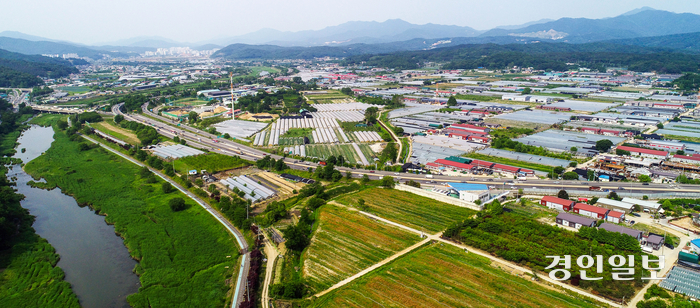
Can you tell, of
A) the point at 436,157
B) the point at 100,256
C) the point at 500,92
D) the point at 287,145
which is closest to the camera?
the point at 100,256

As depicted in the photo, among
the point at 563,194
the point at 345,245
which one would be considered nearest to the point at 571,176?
the point at 563,194

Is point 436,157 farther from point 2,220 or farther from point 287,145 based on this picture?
point 2,220

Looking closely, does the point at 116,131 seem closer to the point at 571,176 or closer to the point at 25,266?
the point at 25,266

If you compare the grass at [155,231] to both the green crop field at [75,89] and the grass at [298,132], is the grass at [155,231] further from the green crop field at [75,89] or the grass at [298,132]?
the green crop field at [75,89]

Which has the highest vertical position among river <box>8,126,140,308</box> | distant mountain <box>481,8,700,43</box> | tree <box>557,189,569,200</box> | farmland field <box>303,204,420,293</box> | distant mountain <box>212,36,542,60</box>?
distant mountain <box>481,8,700,43</box>

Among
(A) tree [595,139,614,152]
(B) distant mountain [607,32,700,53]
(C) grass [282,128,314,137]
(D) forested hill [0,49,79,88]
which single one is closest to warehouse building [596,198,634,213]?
(A) tree [595,139,614,152]

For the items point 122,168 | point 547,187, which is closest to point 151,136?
point 122,168

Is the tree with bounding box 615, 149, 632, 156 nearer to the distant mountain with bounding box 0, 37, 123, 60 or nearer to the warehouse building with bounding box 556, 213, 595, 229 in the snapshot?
the warehouse building with bounding box 556, 213, 595, 229
